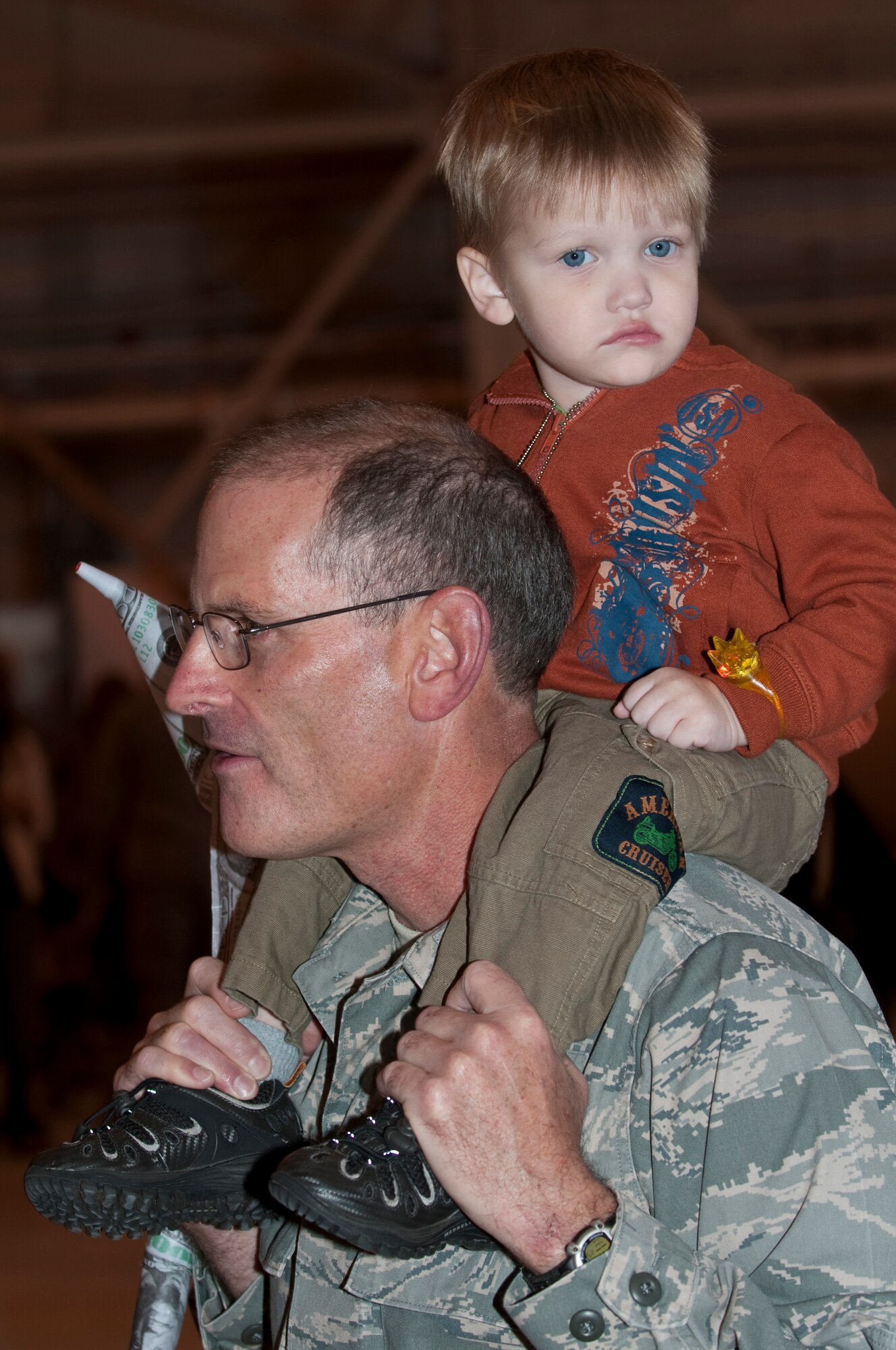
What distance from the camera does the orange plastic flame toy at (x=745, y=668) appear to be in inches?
67.7

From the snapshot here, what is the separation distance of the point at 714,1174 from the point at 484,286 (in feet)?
4.27

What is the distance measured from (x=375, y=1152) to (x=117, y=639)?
26.8 ft

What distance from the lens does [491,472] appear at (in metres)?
1.90

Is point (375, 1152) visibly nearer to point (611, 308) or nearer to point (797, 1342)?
point (797, 1342)

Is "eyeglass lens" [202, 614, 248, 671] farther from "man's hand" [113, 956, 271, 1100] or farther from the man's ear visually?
"man's hand" [113, 956, 271, 1100]

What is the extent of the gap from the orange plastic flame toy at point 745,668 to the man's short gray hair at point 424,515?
0.27m

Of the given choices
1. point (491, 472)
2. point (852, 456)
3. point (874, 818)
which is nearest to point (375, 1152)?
point (491, 472)

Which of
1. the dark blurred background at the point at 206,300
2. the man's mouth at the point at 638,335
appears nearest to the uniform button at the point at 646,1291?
the man's mouth at the point at 638,335

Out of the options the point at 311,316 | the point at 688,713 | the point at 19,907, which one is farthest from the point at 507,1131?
the point at 311,316

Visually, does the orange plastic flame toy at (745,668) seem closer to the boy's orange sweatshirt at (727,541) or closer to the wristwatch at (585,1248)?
the boy's orange sweatshirt at (727,541)

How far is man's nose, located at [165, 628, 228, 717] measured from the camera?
1803 millimetres

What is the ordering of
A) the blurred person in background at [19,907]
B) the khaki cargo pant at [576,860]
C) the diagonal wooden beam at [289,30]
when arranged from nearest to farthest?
the khaki cargo pant at [576,860], the blurred person in background at [19,907], the diagonal wooden beam at [289,30]

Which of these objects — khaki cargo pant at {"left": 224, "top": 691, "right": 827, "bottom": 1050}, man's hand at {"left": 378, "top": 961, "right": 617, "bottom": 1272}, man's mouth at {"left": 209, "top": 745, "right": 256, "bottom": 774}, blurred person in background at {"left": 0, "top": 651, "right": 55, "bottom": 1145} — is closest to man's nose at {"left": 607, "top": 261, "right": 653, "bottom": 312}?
khaki cargo pant at {"left": 224, "top": 691, "right": 827, "bottom": 1050}

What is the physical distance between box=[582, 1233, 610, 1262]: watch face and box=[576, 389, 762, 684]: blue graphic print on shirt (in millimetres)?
773
